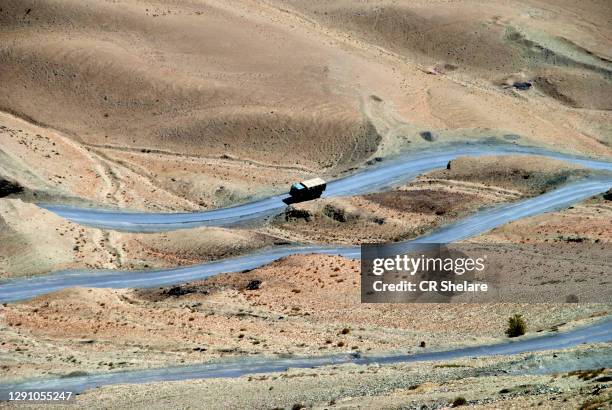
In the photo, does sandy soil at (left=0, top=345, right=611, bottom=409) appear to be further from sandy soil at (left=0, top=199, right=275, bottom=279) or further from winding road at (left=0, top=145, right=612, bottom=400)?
sandy soil at (left=0, top=199, right=275, bottom=279)

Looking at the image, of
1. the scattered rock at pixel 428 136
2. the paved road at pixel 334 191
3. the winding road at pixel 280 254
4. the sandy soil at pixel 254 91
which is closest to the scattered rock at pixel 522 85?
the sandy soil at pixel 254 91

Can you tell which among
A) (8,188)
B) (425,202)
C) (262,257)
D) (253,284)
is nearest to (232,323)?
(253,284)

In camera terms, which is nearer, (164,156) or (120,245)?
(120,245)

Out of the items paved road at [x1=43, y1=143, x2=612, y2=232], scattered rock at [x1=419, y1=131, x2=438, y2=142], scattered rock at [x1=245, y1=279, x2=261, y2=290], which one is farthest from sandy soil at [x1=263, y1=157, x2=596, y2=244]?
scattered rock at [x1=245, y1=279, x2=261, y2=290]

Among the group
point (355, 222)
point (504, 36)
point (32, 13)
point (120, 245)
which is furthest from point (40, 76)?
point (504, 36)

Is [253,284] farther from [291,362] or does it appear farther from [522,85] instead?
[522,85]

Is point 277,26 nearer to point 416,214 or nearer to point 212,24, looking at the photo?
point 212,24
